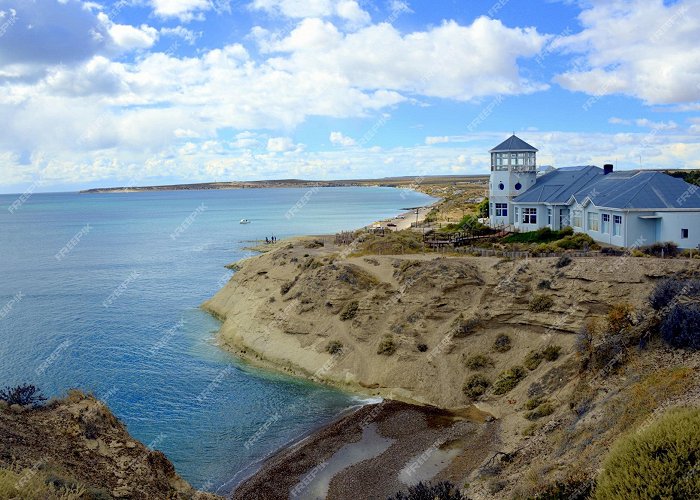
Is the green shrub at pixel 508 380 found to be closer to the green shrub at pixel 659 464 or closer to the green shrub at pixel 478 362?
the green shrub at pixel 478 362

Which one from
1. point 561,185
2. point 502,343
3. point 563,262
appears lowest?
point 502,343

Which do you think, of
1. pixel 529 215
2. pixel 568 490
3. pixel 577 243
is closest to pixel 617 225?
pixel 577 243

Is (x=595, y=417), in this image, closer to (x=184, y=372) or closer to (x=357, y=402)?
(x=357, y=402)

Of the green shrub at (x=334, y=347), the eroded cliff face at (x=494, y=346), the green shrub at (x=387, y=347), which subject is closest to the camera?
the eroded cliff face at (x=494, y=346)

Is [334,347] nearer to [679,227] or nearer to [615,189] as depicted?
[679,227]
